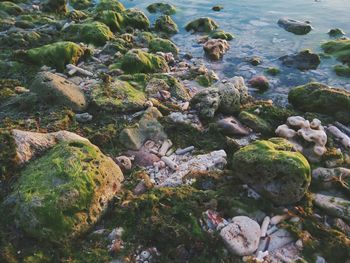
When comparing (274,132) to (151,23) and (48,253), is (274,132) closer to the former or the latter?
(48,253)

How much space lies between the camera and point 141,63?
1427cm

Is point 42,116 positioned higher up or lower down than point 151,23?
higher up

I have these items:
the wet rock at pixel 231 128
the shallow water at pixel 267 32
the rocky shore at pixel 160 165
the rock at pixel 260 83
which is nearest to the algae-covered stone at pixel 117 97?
the rocky shore at pixel 160 165

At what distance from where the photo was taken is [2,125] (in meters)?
9.81

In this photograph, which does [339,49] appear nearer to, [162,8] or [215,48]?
[215,48]

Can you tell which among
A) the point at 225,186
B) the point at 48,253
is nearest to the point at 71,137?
the point at 48,253

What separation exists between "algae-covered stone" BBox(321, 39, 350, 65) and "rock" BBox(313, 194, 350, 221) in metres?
10.1

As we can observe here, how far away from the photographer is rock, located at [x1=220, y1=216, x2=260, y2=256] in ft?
22.6

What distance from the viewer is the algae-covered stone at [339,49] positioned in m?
16.8

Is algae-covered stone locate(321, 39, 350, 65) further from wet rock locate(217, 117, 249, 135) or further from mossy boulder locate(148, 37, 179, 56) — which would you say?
wet rock locate(217, 117, 249, 135)

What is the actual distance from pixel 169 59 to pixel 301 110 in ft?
19.7

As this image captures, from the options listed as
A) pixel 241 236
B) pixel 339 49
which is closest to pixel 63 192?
pixel 241 236

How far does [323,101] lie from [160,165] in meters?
5.78

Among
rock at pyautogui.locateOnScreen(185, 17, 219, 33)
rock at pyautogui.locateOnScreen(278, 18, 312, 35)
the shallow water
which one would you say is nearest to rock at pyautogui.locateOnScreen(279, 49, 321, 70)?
the shallow water
